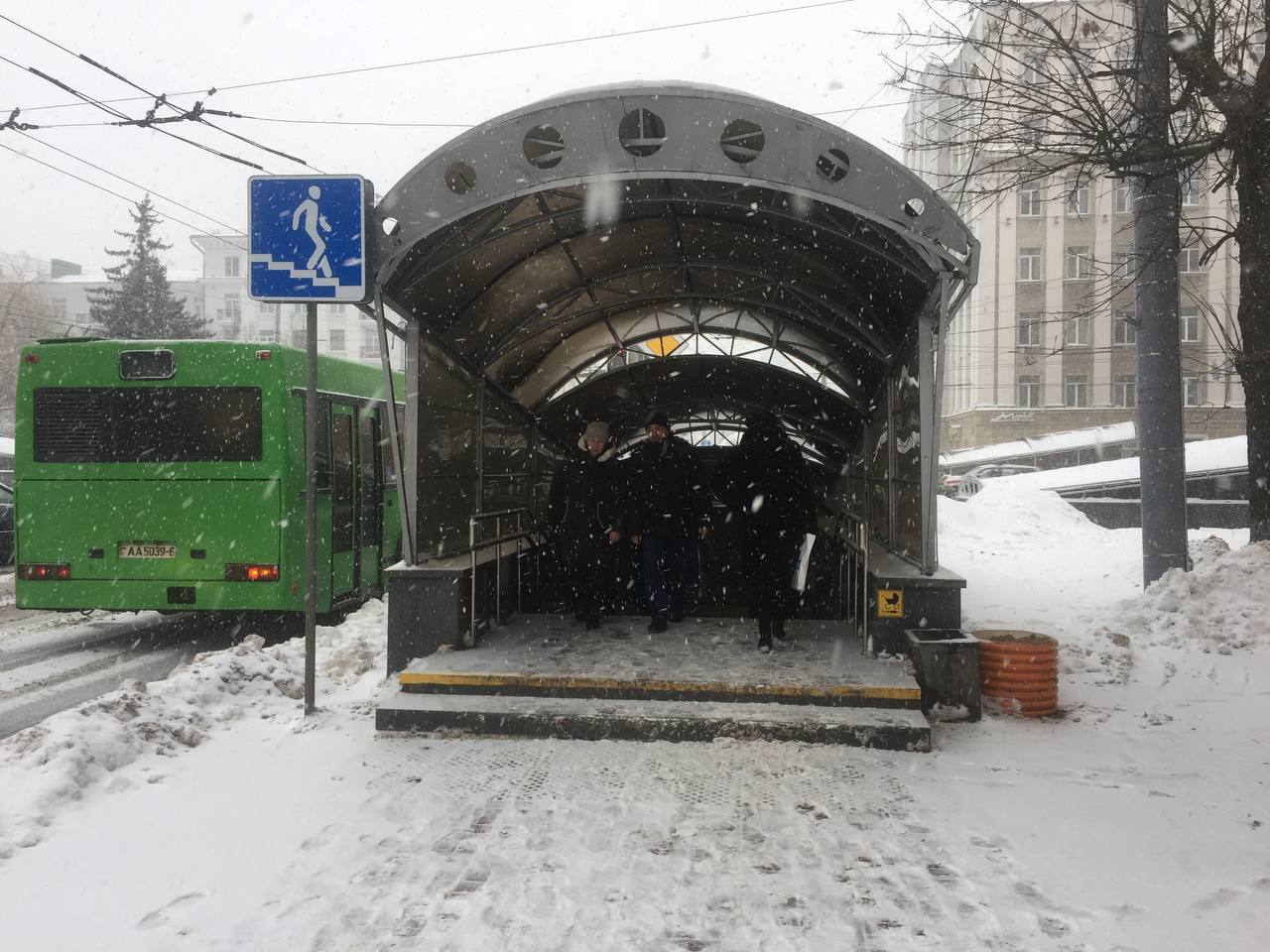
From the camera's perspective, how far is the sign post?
20.2ft

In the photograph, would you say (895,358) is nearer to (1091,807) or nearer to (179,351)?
(1091,807)

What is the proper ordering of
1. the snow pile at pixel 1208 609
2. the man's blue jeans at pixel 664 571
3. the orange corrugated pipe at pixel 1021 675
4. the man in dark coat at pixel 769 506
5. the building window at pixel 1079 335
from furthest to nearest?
1. the building window at pixel 1079 335
2. the man's blue jeans at pixel 664 571
3. the snow pile at pixel 1208 609
4. the man in dark coat at pixel 769 506
5. the orange corrugated pipe at pixel 1021 675

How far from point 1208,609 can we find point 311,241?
7776 millimetres

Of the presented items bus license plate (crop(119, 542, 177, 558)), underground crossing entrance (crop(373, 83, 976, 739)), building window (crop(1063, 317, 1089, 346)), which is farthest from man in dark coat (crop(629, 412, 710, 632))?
building window (crop(1063, 317, 1089, 346))

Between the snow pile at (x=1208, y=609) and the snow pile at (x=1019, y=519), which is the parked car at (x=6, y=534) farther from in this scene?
the snow pile at (x=1019, y=519)

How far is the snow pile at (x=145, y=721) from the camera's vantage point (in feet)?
15.5

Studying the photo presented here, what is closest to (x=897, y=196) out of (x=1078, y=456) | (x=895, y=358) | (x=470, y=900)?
(x=895, y=358)

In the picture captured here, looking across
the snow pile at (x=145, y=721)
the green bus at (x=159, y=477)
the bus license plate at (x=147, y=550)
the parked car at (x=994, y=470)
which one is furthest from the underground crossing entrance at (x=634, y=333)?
the parked car at (x=994, y=470)

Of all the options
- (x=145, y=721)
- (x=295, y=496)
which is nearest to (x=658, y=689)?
(x=145, y=721)

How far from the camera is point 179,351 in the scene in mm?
9531

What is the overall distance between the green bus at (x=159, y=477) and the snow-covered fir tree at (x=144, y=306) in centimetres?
3280

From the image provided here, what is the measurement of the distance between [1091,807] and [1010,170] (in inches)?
253

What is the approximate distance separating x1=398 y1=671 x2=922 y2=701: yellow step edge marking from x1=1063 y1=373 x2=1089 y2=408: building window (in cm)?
4362

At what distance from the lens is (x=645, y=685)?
6.29m
